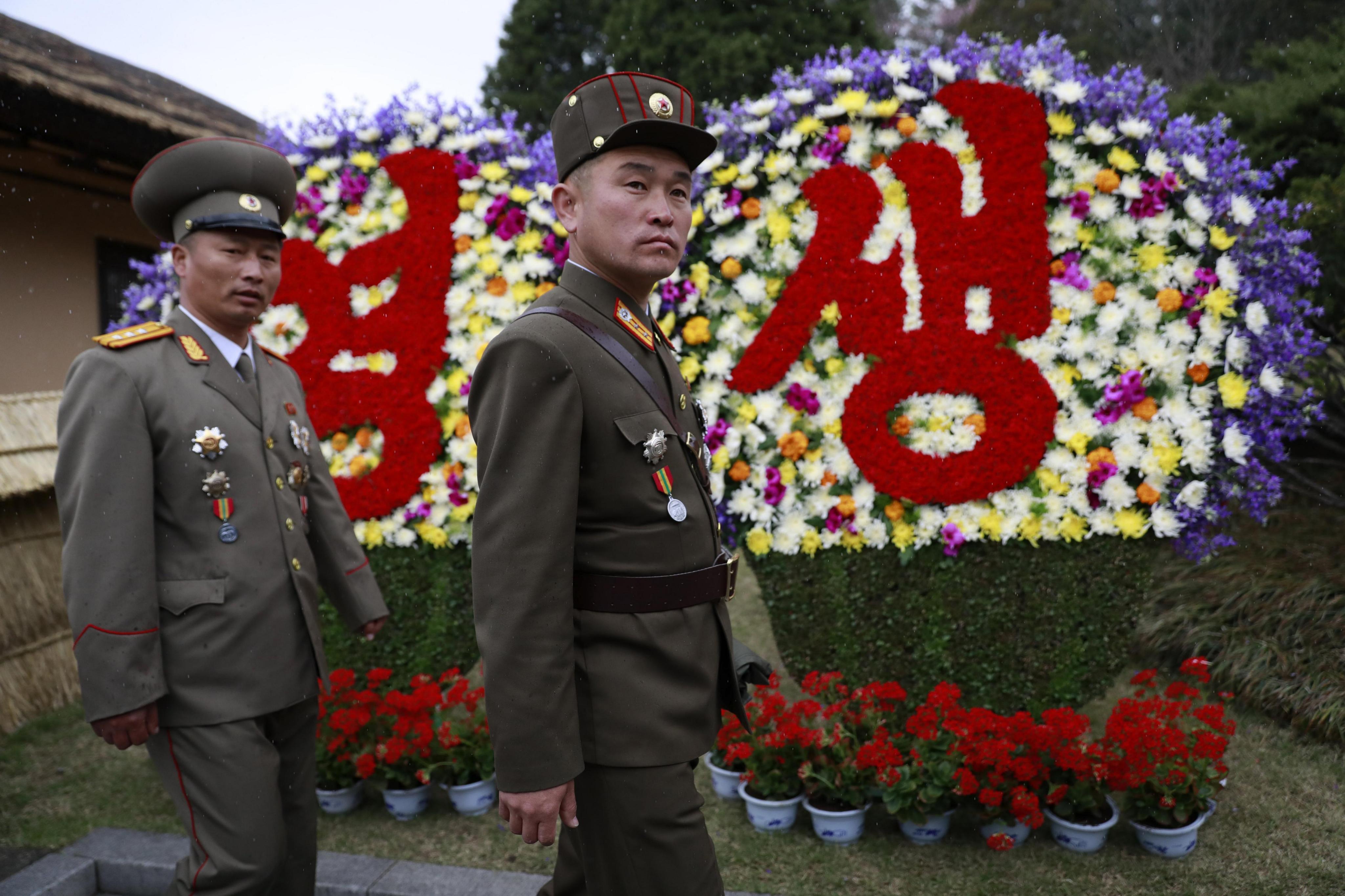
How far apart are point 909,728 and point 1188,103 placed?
6.31 metres

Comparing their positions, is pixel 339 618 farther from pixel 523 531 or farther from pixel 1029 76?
pixel 1029 76

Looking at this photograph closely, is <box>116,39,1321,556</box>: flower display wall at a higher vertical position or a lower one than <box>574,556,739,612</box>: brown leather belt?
higher

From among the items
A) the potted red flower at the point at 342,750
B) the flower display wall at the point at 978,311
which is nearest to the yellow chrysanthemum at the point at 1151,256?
the flower display wall at the point at 978,311

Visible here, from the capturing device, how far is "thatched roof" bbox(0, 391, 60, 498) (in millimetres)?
4852

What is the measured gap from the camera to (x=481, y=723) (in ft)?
12.6

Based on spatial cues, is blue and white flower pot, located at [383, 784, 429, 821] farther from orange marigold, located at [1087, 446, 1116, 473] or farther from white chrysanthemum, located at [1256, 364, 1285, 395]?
white chrysanthemum, located at [1256, 364, 1285, 395]

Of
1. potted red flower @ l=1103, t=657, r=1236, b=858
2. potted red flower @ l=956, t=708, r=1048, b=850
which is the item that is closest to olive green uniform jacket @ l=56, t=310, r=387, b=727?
potted red flower @ l=956, t=708, r=1048, b=850

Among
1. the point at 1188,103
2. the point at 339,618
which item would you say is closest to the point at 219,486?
the point at 339,618

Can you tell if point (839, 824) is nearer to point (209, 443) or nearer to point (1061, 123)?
point (209, 443)

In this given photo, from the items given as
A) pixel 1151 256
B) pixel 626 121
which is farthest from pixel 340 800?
pixel 1151 256

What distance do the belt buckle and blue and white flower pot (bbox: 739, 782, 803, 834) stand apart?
1866 millimetres

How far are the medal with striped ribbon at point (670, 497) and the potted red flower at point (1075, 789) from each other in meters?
2.16

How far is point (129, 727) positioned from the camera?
2199 mm

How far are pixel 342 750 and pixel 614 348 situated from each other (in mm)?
2754
